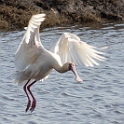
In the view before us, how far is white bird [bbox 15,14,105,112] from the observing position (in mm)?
8516

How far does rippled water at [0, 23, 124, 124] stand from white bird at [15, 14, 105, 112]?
95 cm

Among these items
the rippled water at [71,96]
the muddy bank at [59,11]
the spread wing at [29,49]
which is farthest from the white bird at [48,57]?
the muddy bank at [59,11]

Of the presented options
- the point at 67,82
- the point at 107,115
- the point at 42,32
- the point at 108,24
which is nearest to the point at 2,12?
the point at 42,32

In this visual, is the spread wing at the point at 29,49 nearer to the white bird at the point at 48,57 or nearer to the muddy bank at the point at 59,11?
the white bird at the point at 48,57

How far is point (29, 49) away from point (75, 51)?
78 cm

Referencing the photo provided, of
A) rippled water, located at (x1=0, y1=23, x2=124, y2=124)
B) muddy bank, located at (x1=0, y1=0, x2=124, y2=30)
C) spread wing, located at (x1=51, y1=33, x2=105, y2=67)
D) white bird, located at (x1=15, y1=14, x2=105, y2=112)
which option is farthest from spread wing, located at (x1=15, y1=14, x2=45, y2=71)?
muddy bank, located at (x1=0, y1=0, x2=124, y2=30)

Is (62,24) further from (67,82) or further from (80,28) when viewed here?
(67,82)

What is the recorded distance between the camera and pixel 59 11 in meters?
21.0

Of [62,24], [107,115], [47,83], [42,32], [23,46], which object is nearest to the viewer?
[23,46]

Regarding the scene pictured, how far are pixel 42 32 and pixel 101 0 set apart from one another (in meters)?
4.85

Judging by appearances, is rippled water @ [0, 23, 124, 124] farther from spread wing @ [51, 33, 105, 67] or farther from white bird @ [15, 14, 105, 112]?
spread wing @ [51, 33, 105, 67]

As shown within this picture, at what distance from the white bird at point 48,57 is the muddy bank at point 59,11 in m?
9.83

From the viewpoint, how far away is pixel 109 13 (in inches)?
856

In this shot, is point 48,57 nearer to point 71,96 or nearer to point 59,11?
point 71,96
